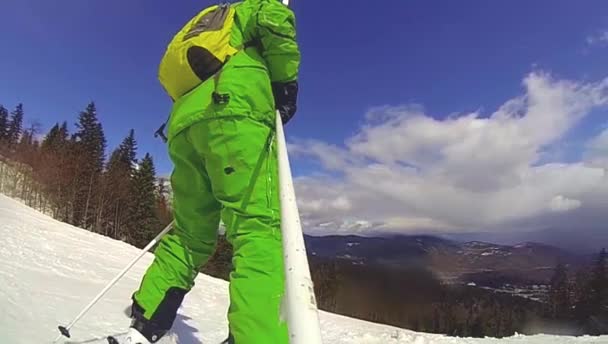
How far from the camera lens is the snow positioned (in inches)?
91.7

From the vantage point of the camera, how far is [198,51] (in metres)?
2.14

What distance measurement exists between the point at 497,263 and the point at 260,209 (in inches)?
6161

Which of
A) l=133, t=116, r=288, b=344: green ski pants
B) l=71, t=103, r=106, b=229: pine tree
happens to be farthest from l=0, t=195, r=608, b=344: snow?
l=71, t=103, r=106, b=229: pine tree

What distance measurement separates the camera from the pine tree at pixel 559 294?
5434 centimetres

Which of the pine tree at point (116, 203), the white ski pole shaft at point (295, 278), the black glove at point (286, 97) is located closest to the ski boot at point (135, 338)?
the white ski pole shaft at point (295, 278)

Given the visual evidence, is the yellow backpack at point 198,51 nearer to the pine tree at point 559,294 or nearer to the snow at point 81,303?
the snow at point 81,303

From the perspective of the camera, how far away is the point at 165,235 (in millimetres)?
2531

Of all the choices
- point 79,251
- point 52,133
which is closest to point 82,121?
point 52,133

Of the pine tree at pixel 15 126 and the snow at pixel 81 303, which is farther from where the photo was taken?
the pine tree at pixel 15 126

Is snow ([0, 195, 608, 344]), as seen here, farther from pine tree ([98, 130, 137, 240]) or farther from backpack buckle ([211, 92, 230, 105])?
pine tree ([98, 130, 137, 240])

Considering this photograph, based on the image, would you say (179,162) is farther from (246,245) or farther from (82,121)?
(82,121)

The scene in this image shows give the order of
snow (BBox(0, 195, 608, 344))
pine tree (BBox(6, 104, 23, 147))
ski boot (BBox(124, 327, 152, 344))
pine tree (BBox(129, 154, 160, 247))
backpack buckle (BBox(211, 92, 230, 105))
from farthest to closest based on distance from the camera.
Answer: pine tree (BBox(6, 104, 23, 147)) → pine tree (BBox(129, 154, 160, 247)) → snow (BBox(0, 195, 608, 344)) → ski boot (BBox(124, 327, 152, 344)) → backpack buckle (BBox(211, 92, 230, 105))

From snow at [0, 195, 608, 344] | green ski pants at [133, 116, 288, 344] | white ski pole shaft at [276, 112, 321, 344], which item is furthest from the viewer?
snow at [0, 195, 608, 344]

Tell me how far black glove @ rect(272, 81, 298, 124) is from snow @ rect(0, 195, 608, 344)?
59.3 inches
